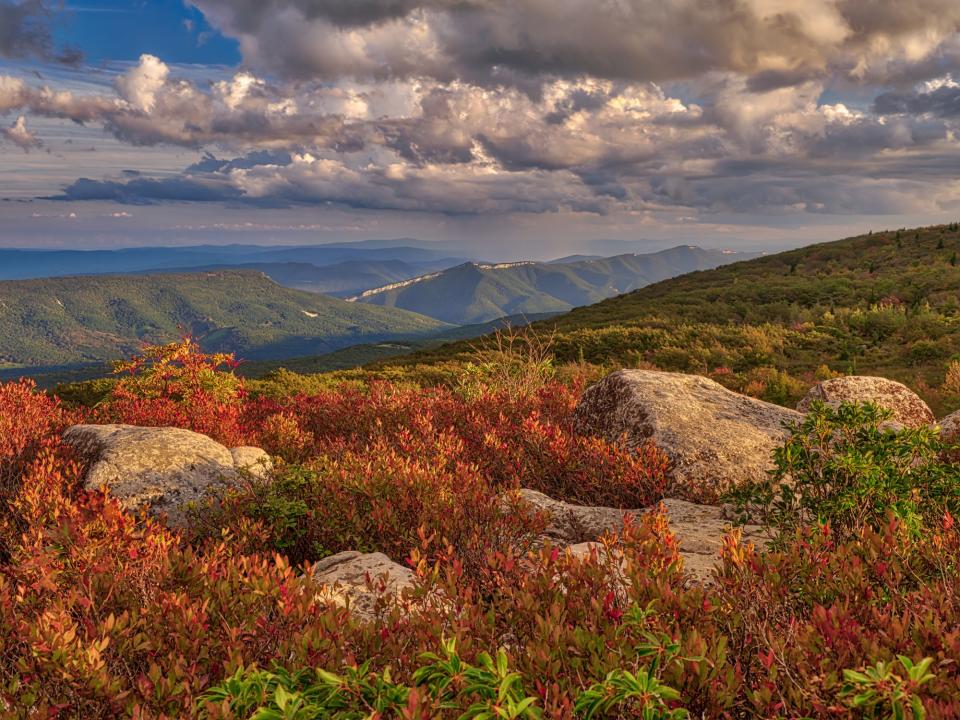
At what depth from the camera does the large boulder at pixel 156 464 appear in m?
7.89

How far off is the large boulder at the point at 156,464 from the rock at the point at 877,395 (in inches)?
442

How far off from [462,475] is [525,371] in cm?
884

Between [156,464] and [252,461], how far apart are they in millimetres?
1330

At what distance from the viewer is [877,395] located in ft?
42.1

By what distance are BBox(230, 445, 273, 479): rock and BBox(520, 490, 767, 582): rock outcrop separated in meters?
3.63

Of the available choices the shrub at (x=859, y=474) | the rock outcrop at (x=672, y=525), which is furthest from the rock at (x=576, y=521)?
the shrub at (x=859, y=474)

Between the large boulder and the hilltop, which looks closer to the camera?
the large boulder

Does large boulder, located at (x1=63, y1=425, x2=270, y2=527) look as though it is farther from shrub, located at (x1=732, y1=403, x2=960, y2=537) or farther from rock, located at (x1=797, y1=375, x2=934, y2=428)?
rock, located at (x1=797, y1=375, x2=934, y2=428)

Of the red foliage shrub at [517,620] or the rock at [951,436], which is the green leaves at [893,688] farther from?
the rock at [951,436]

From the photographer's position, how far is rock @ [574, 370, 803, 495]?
30.5 feet

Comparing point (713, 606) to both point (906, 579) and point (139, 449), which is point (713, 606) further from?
point (139, 449)

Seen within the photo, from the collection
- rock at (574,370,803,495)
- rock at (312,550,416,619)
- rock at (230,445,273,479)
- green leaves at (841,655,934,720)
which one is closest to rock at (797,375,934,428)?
rock at (574,370,803,495)

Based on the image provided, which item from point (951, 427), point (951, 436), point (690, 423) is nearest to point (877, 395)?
point (951, 427)

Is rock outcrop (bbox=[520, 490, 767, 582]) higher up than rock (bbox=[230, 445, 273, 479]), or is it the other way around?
rock (bbox=[230, 445, 273, 479])
